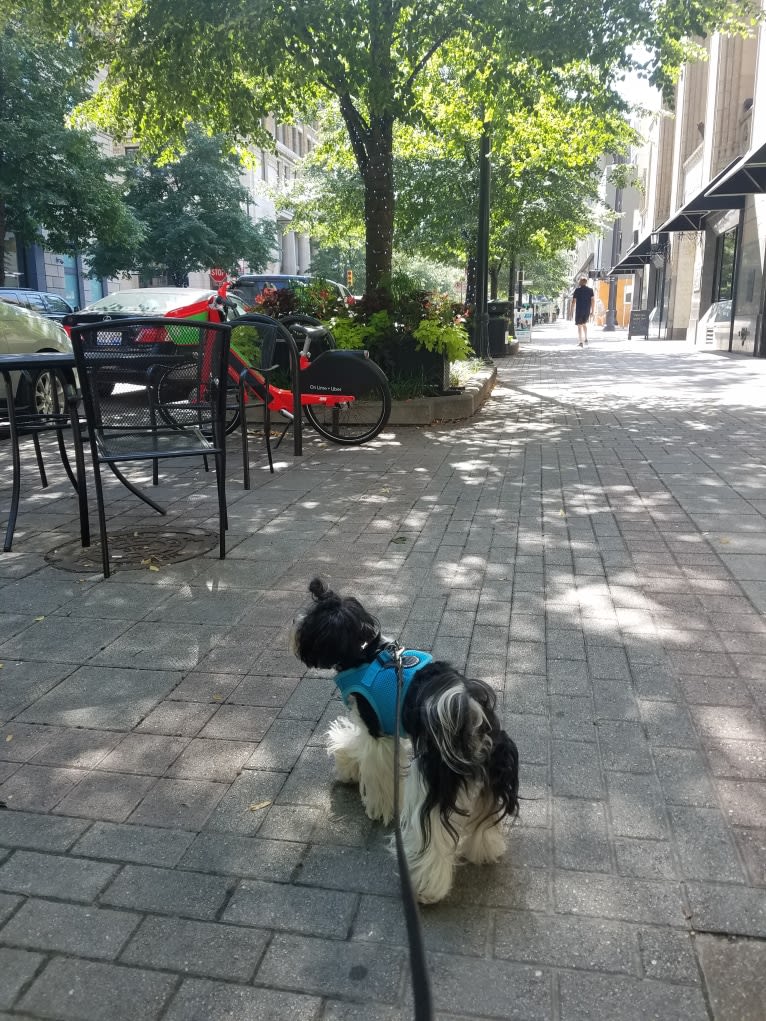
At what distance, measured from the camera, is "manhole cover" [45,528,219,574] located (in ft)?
15.8

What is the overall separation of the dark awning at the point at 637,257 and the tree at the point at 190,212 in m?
17.0

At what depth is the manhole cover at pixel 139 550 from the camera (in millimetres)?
4812

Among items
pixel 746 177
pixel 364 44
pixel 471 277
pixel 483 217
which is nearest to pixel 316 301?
pixel 364 44

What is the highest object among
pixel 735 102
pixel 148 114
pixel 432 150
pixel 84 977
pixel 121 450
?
pixel 735 102

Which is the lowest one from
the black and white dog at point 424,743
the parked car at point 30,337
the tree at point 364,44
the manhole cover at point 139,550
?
the manhole cover at point 139,550

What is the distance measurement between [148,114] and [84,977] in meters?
12.8

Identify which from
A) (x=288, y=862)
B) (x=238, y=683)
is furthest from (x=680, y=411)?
(x=288, y=862)

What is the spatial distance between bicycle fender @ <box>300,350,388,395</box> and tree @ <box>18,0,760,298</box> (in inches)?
96.3

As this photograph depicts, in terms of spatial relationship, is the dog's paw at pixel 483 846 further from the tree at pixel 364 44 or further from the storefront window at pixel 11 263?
the storefront window at pixel 11 263

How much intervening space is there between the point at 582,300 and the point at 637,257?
14881 mm

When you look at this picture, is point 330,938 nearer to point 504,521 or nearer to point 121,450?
point 121,450

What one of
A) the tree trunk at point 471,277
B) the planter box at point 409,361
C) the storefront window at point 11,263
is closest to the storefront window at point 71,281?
the storefront window at point 11,263

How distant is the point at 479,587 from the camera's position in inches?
173

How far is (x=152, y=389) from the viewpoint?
4.90 meters
